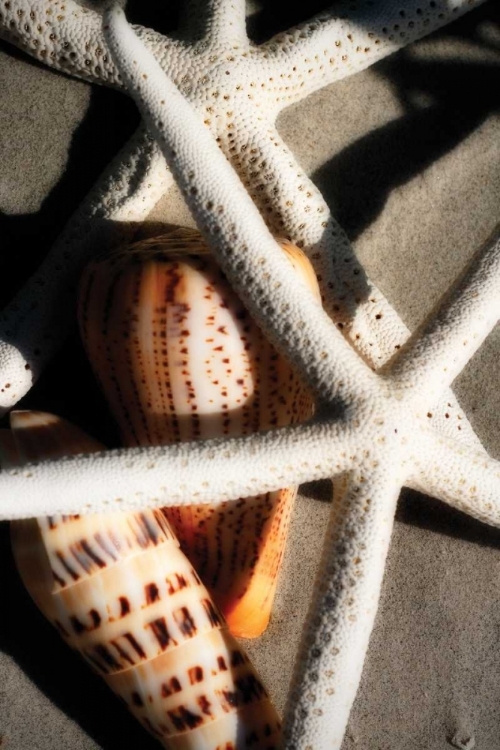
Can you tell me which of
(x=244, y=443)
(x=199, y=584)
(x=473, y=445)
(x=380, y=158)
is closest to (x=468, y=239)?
(x=380, y=158)

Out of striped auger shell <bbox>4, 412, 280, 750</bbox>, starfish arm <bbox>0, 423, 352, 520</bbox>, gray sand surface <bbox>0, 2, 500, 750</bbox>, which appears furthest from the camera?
gray sand surface <bbox>0, 2, 500, 750</bbox>

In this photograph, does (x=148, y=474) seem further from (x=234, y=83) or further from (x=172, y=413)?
(x=234, y=83)

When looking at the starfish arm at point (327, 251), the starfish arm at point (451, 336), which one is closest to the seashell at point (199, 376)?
the starfish arm at point (327, 251)

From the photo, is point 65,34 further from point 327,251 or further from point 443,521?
point 443,521

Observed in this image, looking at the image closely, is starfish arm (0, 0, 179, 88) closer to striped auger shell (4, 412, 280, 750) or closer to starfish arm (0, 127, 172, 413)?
starfish arm (0, 127, 172, 413)

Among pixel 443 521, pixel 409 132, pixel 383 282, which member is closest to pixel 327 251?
pixel 383 282

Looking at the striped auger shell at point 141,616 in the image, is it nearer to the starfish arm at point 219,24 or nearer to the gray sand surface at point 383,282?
the gray sand surface at point 383,282

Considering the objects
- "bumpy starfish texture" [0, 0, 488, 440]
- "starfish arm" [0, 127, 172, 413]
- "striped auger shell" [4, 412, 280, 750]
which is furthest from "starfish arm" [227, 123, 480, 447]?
"striped auger shell" [4, 412, 280, 750]
